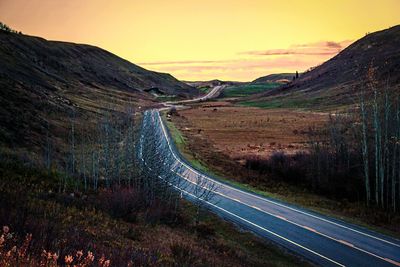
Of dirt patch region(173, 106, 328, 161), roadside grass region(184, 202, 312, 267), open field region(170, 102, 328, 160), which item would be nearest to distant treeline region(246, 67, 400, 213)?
dirt patch region(173, 106, 328, 161)

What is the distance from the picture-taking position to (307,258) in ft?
61.3

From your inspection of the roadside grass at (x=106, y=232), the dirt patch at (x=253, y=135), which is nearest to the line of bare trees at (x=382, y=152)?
the roadside grass at (x=106, y=232)

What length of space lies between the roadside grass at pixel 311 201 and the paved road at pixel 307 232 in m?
1.31

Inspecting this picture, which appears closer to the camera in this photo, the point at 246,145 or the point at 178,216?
the point at 178,216

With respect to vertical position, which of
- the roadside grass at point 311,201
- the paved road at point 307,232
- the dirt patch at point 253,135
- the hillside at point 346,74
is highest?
the hillside at point 346,74

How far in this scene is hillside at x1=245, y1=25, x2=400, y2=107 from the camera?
12019 centimetres

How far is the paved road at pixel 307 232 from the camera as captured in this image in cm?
1875

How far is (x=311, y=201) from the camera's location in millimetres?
31391

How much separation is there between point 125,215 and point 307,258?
8.76 m

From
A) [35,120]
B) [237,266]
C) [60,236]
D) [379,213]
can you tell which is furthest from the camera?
[35,120]

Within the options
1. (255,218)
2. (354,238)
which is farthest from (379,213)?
(255,218)

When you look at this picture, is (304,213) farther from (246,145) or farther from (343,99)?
(343,99)

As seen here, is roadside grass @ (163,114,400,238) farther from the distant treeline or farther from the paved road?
the distant treeline

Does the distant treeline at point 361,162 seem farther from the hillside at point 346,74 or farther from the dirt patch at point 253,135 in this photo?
the hillside at point 346,74
